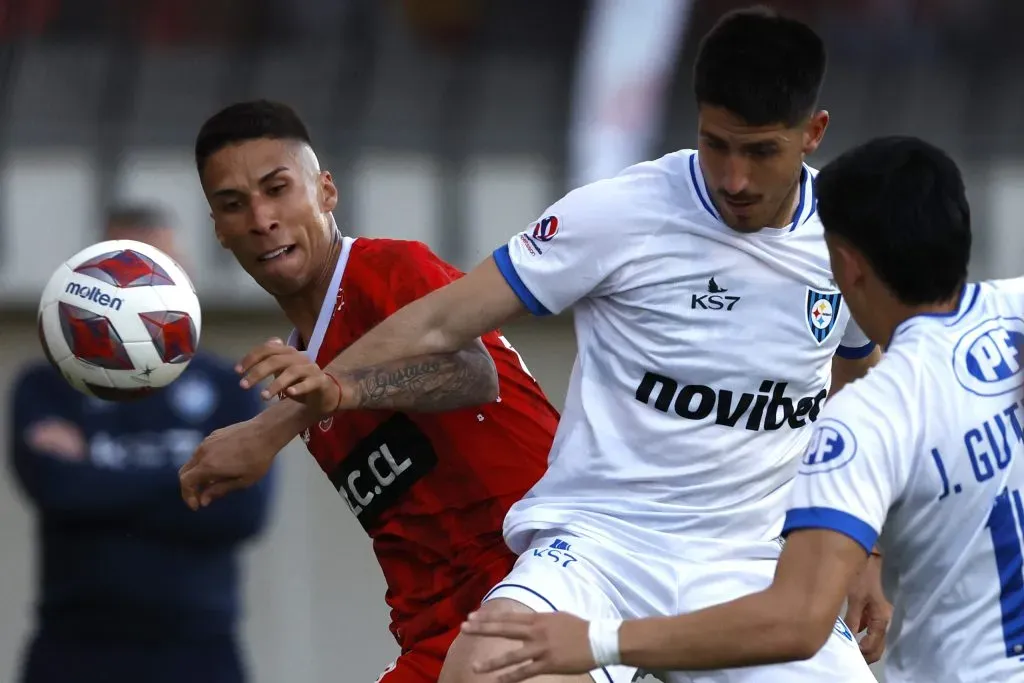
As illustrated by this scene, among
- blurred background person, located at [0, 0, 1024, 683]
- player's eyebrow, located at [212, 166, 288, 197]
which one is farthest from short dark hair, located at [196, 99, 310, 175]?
blurred background person, located at [0, 0, 1024, 683]

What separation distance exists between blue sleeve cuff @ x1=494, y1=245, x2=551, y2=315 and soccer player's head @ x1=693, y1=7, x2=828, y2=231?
1.63 feet

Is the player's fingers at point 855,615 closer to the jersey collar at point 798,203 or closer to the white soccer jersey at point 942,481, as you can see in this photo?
the jersey collar at point 798,203

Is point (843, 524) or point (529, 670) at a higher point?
point (843, 524)

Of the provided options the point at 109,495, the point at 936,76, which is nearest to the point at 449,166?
the point at 936,76

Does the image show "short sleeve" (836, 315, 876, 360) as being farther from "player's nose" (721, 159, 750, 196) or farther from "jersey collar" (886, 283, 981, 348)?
"jersey collar" (886, 283, 981, 348)

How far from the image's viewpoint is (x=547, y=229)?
4191mm

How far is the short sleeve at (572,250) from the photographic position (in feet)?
13.6

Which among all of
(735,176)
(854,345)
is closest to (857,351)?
(854,345)

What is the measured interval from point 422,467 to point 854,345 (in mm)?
1191

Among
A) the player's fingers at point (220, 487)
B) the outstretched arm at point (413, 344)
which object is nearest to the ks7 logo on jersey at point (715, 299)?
the outstretched arm at point (413, 344)

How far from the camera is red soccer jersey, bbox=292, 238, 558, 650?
4.58 metres

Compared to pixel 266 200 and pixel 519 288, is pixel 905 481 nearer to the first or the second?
pixel 519 288

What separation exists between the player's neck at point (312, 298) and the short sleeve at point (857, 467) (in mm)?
1941

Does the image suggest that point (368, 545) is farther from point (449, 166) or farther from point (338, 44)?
point (338, 44)
